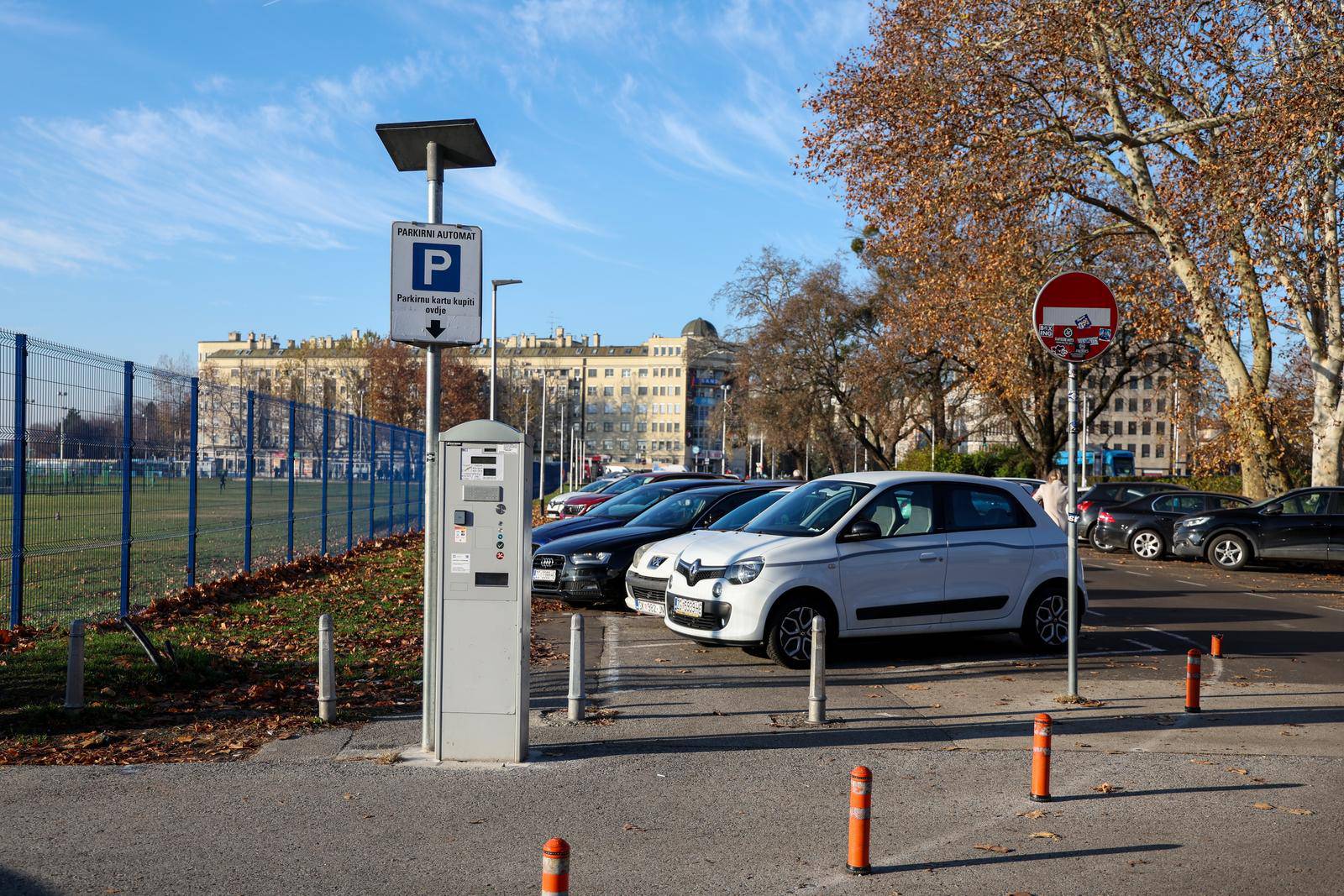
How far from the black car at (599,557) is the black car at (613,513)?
562 mm

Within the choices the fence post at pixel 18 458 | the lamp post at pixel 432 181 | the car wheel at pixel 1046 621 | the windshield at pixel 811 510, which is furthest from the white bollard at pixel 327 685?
the car wheel at pixel 1046 621

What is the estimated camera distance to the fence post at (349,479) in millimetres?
22531

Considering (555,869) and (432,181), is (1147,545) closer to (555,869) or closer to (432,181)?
(432,181)

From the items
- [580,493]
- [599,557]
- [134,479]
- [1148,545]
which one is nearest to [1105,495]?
[1148,545]

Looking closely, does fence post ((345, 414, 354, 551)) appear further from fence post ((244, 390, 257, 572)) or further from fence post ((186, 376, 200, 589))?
fence post ((186, 376, 200, 589))

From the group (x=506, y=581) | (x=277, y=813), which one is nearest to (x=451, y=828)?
(x=277, y=813)

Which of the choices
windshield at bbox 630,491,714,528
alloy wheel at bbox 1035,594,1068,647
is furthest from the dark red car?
alloy wheel at bbox 1035,594,1068,647

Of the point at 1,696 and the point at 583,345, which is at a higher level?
the point at 583,345

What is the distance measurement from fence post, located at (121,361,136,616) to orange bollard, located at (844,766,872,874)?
8.88 m

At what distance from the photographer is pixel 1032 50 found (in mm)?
26828

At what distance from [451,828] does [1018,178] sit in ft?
77.2

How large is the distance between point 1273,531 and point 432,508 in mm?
20749

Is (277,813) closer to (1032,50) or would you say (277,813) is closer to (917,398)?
(1032,50)

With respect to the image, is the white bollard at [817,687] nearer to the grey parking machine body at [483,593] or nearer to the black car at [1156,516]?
the grey parking machine body at [483,593]
